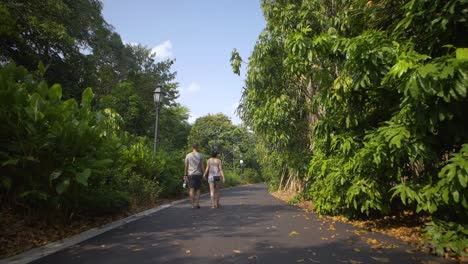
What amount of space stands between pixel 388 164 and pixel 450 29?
2016 millimetres

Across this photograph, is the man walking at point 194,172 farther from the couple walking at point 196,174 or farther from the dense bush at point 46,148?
the dense bush at point 46,148

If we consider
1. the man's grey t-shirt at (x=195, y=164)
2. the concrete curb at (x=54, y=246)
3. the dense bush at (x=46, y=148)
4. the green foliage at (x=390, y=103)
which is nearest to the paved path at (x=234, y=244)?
the concrete curb at (x=54, y=246)

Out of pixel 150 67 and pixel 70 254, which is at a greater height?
pixel 150 67

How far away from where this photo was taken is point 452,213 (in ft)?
15.5

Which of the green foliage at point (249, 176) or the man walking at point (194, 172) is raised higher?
the green foliage at point (249, 176)

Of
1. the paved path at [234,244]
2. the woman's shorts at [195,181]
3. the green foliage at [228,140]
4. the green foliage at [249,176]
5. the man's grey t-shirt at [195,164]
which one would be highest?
the green foliage at [228,140]

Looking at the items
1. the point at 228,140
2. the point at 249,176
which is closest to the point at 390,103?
the point at 249,176

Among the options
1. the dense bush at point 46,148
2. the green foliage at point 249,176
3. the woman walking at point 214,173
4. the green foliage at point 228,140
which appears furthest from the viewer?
the green foliage at point 228,140

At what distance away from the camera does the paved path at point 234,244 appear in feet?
13.5

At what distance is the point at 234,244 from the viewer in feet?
15.9

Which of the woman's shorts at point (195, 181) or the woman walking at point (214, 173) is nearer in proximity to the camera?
the woman's shorts at point (195, 181)

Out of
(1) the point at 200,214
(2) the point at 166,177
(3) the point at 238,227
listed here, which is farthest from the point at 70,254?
(2) the point at 166,177

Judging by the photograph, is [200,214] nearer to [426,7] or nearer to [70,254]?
[70,254]

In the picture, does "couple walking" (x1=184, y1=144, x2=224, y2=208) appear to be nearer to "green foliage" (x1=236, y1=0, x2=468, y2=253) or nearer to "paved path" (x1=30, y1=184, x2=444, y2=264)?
"paved path" (x1=30, y1=184, x2=444, y2=264)
